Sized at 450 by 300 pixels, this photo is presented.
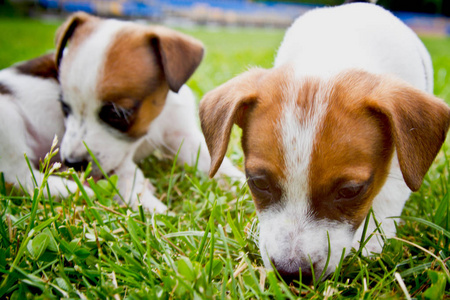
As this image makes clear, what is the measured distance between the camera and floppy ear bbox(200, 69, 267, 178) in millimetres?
2512

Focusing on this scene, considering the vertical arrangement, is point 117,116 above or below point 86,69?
below

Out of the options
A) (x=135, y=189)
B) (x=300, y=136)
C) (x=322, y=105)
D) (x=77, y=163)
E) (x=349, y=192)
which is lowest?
(x=135, y=189)

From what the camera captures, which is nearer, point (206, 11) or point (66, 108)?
point (66, 108)

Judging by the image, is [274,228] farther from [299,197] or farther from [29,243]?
[29,243]

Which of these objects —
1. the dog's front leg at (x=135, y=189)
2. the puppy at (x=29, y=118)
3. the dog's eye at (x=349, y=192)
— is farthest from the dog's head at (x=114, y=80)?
the dog's eye at (x=349, y=192)

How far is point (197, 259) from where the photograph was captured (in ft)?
7.64

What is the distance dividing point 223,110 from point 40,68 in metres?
2.49

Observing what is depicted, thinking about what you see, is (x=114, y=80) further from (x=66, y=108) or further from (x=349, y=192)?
(x=349, y=192)

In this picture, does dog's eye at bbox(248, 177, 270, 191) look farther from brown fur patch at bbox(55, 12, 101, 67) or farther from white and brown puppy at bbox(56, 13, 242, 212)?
brown fur patch at bbox(55, 12, 101, 67)

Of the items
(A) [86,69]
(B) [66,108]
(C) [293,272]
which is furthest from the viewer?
(B) [66,108]

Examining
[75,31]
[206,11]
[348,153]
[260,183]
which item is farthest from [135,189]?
[206,11]

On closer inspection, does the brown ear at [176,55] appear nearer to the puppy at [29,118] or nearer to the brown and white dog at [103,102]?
the brown and white dog at [103,102]

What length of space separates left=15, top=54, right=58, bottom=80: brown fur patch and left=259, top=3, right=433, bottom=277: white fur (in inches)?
89.8

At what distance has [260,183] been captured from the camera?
7.91ft
